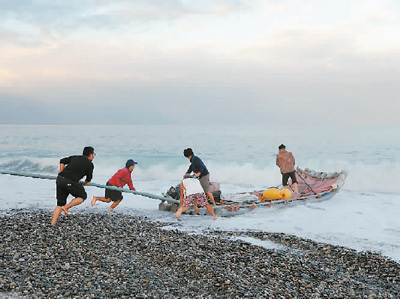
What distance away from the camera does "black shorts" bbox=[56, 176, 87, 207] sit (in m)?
8.31

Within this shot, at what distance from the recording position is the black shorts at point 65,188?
8312mm

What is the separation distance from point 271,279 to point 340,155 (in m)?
45.5

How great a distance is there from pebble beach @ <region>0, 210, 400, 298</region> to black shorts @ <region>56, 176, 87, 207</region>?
0.59 metres

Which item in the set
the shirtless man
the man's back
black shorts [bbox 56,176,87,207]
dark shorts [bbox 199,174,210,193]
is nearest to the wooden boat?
dark shorts [bbox 199,174,210,193]

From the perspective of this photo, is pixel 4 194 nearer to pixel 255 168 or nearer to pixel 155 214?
pixel 155 214

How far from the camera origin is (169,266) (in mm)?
6391

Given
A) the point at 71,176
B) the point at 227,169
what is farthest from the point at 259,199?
the point at 227,169

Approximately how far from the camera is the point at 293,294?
5.46 metres

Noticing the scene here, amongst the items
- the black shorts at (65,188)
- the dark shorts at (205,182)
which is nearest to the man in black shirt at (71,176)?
the black shorts at (65,188)

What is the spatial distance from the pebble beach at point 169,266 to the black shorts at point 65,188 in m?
0.59

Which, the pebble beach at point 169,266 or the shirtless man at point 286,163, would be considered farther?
the shirtless man at point 286,163

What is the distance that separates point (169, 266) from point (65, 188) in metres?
3.40

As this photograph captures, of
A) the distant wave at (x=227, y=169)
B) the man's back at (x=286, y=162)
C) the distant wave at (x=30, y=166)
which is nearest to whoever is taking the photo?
the man's back at (x=286, y=162)

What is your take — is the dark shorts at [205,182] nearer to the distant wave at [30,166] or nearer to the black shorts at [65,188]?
the black shorts at [65,188]
